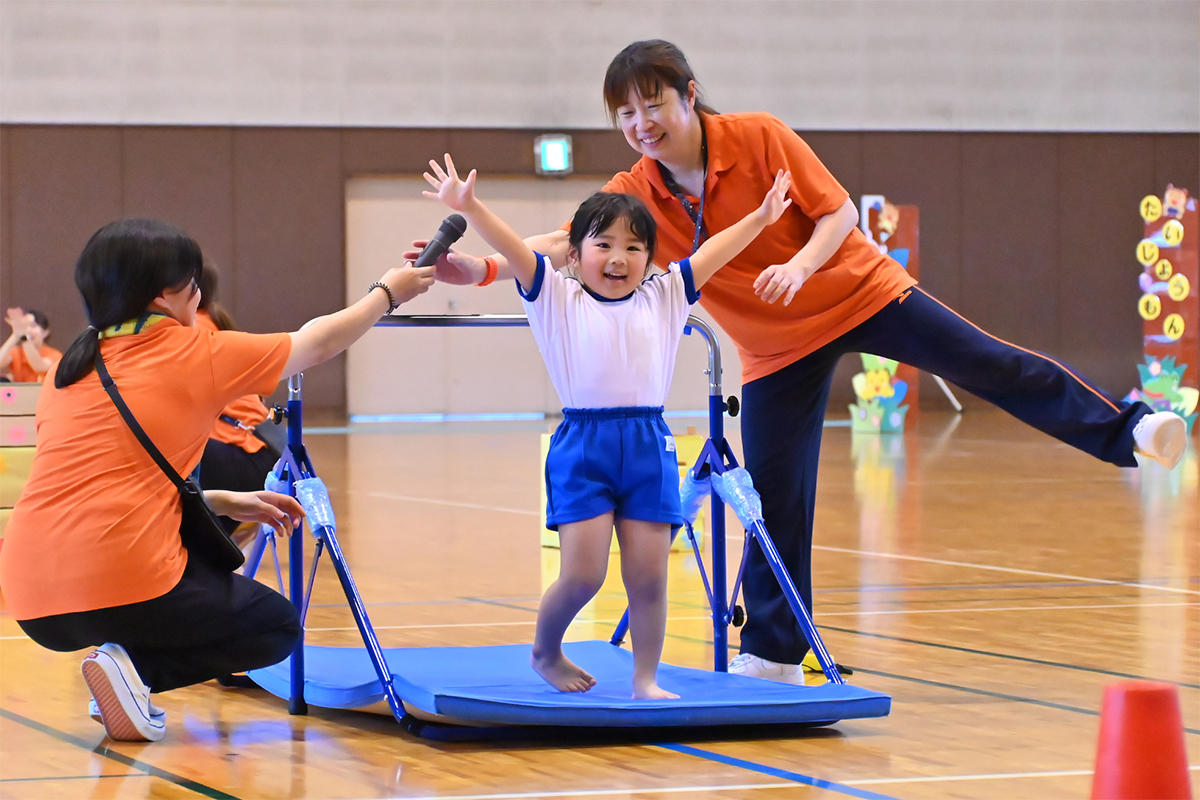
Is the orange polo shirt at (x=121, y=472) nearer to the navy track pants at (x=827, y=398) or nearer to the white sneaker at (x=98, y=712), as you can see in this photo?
the white sneaker at (x=98, y=712)

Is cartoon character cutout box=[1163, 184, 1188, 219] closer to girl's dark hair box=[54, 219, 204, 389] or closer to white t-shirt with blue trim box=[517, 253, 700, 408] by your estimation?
white t-shirt with blue trim box=[517, 253, 700, 408]

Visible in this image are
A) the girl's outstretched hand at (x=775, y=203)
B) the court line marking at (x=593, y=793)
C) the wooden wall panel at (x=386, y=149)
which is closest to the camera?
the court line marking at (x=593, y=793)

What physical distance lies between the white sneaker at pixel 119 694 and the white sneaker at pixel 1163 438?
213cm

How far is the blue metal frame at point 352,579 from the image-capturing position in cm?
299

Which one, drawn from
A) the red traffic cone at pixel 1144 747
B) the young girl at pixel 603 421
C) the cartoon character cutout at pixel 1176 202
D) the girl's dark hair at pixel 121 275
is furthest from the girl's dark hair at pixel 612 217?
the cartoon character cutout at pixel 1176 202

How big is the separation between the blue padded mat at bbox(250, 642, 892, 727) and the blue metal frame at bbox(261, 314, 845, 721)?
6 cm

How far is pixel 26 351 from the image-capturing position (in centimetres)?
838

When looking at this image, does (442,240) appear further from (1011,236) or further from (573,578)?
(1011,236)

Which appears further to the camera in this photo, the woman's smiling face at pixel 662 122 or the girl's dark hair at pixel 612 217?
the woman's smiling face at pixel 662 122

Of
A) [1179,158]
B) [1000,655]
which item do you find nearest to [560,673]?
[1000,655]

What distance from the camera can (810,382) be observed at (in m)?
3.46

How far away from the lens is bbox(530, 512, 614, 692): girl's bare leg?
9.56ft

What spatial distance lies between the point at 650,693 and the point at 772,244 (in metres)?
1.11

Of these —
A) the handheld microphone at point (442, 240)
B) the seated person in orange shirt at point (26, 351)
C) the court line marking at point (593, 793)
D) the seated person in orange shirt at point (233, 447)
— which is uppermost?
the handheld microphone at point (442, 240)
